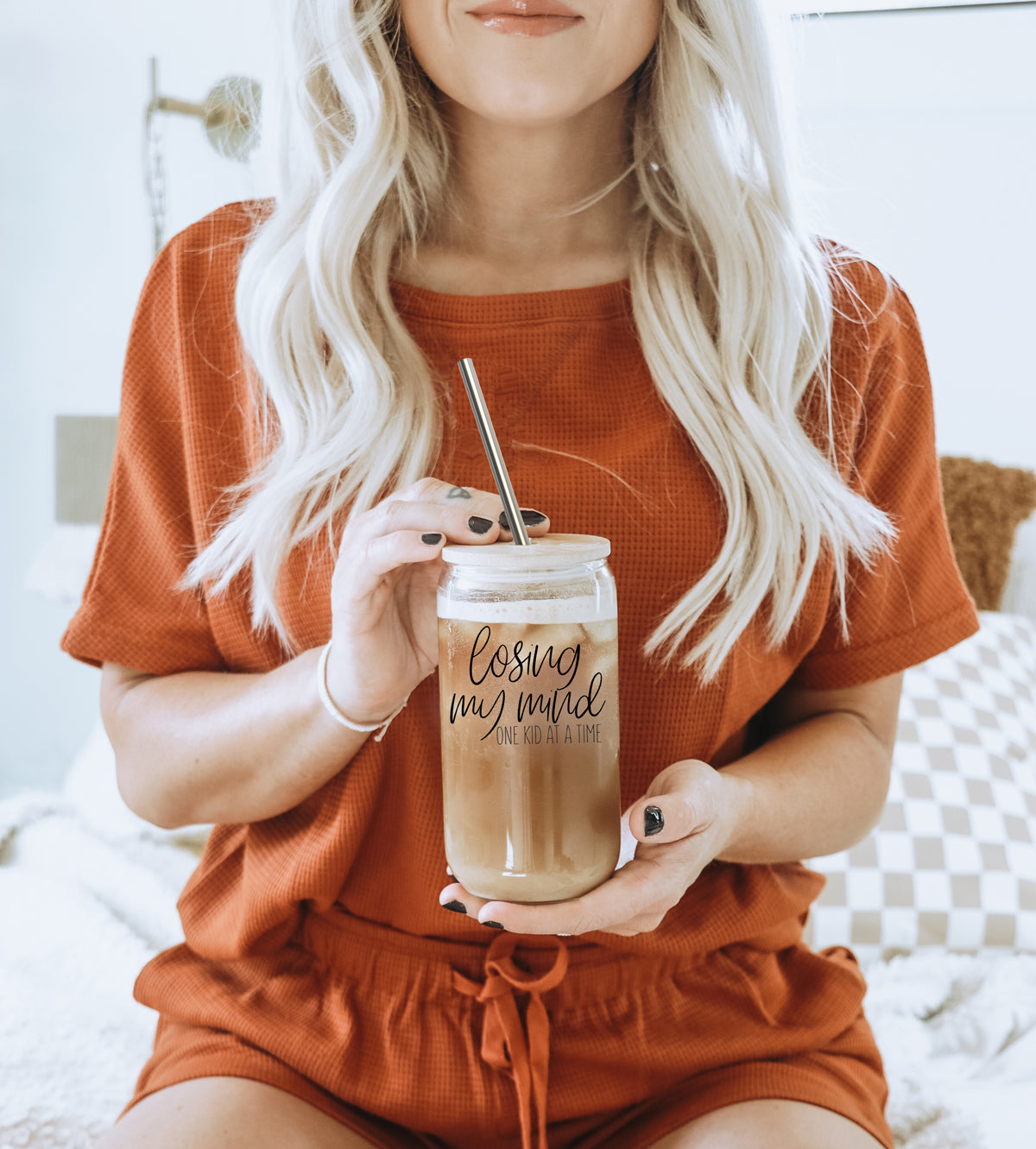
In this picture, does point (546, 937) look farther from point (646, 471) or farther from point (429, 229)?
point (429, 229)

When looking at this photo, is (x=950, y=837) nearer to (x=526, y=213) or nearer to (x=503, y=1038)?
(x=503, y=1038)

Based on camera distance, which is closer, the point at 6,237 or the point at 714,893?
the point at 714,893

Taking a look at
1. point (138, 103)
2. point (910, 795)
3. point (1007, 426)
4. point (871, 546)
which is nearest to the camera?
point (871, 546)

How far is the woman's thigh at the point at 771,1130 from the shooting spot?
2.90ft

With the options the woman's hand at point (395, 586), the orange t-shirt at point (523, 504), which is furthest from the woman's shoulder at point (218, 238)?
the woman's hand at point (395, 586)

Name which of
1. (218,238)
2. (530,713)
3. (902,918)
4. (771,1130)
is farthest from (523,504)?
(902,918)

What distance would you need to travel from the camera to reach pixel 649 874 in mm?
771

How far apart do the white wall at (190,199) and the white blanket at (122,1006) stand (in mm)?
1233

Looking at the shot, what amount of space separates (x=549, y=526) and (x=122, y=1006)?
2.72 ft

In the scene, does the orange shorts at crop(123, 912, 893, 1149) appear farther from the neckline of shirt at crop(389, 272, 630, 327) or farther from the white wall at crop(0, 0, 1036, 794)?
the white wall at crop(0, 0, 1036, 794)

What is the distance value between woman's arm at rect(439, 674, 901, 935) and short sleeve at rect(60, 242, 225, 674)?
1.39 feet

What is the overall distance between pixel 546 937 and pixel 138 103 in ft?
8.34

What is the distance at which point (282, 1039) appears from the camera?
3.12 ft

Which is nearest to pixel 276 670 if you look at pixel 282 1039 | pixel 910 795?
pixel 282 1039
